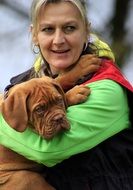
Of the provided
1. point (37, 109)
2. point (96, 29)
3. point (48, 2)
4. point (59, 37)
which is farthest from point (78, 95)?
point (96, 29)

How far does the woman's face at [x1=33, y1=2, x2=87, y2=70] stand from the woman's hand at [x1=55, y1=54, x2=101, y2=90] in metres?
0.06

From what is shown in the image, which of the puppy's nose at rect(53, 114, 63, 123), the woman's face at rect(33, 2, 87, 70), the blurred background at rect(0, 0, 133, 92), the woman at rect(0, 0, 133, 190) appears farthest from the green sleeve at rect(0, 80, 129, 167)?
the blurred background at rect(0, 0, 133, 92)

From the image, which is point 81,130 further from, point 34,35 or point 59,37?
point 34,35

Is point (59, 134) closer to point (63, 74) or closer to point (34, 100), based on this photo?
point (34, 100)

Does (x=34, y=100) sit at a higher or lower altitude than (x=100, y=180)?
higher

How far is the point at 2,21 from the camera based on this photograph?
36.9 ft

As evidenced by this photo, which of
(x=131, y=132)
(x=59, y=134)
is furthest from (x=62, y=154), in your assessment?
(x=131, y=132)

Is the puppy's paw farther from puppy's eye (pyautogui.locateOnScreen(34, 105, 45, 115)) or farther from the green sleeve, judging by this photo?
puppy's eye (pyautogui.locateOnScreen(34, 105, 45, 115))

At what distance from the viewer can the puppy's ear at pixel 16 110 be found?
3449 mm

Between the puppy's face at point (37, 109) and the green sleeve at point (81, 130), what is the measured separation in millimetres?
66

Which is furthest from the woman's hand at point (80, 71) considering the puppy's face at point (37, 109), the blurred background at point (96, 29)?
the blurred background at point (96, 29)

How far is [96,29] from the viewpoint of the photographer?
32.7ft

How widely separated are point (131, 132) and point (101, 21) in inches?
267

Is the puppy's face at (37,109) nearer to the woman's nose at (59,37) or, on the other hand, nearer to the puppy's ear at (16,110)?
the puppy's ear at (16,110)
